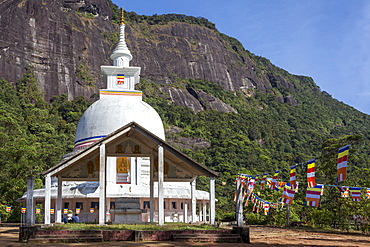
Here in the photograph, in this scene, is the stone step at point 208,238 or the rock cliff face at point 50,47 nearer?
the stone step at point 208,238

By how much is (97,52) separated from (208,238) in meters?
120

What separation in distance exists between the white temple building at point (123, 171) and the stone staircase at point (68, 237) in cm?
436

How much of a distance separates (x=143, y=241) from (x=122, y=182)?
48.2 ft

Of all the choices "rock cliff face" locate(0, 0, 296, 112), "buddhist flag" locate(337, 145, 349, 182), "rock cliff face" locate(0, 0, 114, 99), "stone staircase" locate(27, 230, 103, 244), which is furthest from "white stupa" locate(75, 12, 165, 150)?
"rock cliff face" locate(0, 0, 114, 99)

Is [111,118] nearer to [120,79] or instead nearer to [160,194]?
[120,79]

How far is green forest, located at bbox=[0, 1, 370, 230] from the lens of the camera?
42625 mm

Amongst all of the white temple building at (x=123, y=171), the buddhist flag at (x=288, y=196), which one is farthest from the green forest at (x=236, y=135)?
the white temple building at (x=123, y=171)

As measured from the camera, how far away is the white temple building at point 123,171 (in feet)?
72.9

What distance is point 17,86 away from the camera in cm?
10525

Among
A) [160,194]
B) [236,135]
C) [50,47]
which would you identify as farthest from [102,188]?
[50,47]

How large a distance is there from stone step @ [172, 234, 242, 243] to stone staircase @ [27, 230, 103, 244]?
283 centimetres

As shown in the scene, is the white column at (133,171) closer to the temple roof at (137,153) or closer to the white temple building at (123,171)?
the white temple building at (123,171)

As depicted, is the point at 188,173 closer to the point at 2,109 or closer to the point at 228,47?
the point at 2,109

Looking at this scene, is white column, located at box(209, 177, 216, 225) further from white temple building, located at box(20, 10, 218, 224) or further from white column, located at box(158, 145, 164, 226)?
white column, located at box(158, 145, 164, 226)
